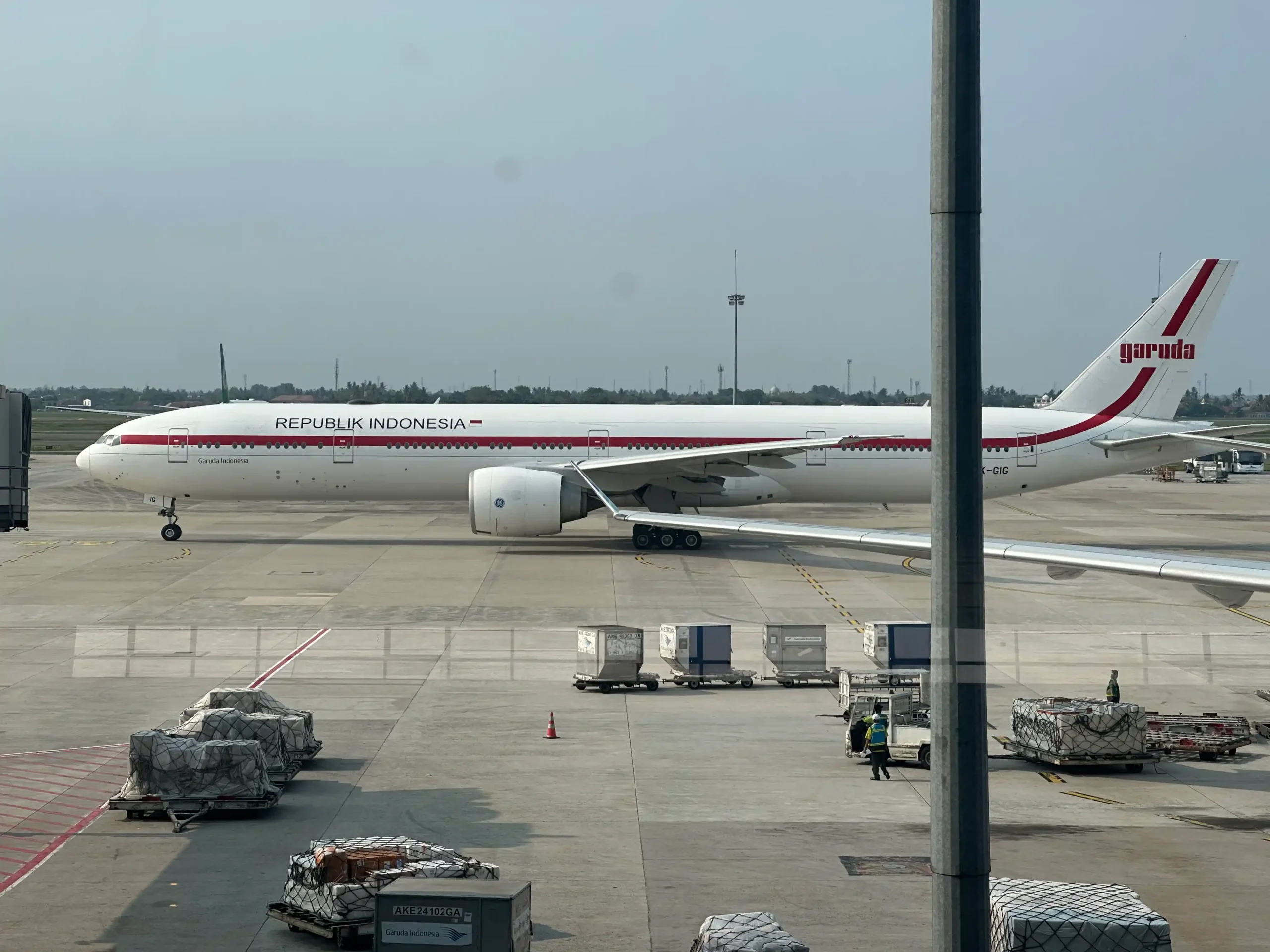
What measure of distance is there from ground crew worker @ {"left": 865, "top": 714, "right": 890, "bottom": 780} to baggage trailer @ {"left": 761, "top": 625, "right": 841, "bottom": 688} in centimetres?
658

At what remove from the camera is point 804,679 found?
26.1 meters

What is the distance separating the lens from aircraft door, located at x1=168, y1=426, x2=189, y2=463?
4450 centimetres

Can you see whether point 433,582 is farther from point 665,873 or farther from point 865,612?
point 665,873

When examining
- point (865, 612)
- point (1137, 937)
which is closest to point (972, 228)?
point (1137, 937)

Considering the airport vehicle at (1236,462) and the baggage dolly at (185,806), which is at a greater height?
the airport vehicle at (1236,462)

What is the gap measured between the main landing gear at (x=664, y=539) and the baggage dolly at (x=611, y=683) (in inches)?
740

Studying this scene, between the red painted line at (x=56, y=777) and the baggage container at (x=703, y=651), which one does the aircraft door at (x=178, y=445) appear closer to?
the baggage container at (x=703, y=651)

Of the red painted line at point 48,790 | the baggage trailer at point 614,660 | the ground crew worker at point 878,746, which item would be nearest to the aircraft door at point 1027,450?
the baggage trailer at point 614,660

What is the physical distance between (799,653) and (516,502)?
17193mm

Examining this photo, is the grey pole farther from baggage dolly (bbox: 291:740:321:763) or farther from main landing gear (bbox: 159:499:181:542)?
main landing gear (bbox: 159:499:181:542)

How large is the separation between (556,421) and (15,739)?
85.5 ft

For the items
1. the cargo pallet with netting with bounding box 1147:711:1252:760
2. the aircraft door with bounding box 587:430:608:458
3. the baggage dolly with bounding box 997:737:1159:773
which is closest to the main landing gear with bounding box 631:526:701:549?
the aircraft door with bounding box 587:430:608:458

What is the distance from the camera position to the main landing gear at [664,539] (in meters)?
44.5

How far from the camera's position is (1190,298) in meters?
45.6
